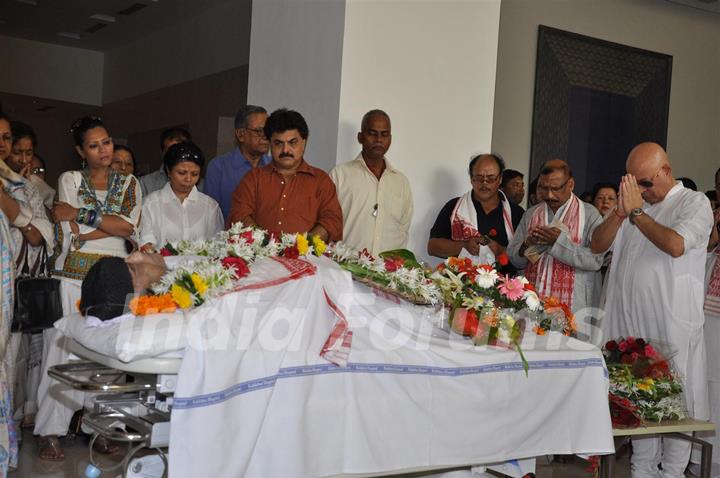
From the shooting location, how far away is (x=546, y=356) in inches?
159

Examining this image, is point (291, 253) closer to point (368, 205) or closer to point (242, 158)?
point (368, 205)

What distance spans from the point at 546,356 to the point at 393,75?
104 inches

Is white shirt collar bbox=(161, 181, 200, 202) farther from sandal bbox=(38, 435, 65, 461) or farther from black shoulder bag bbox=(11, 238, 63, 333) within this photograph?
sandal bbox=(38, 435, 65, 461)

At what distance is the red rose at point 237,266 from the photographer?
342 centimetres

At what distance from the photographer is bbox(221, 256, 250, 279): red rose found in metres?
3.42

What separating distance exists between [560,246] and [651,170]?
0.74 metres

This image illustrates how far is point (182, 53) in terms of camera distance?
11.6m

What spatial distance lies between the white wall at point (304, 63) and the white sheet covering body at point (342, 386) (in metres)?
2.26

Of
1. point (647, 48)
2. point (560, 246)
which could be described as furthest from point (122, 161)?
point (647, 48)

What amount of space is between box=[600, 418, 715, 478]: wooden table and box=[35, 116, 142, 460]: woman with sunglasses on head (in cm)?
279

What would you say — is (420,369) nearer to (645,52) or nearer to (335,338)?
(335,338)

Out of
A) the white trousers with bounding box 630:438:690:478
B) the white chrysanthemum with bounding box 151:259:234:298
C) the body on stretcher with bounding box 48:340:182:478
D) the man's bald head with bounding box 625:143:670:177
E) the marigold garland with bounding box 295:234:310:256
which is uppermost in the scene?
the man's bald head with bounding box 625:143:670:177

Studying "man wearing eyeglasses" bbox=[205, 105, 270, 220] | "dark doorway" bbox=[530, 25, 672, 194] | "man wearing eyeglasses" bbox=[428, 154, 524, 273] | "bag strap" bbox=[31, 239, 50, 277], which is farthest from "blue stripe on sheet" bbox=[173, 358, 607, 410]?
"dark doorway" bbox=[530, 25, 672, 194]

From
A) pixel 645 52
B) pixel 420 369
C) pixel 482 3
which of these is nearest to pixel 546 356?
pixel 420 369
